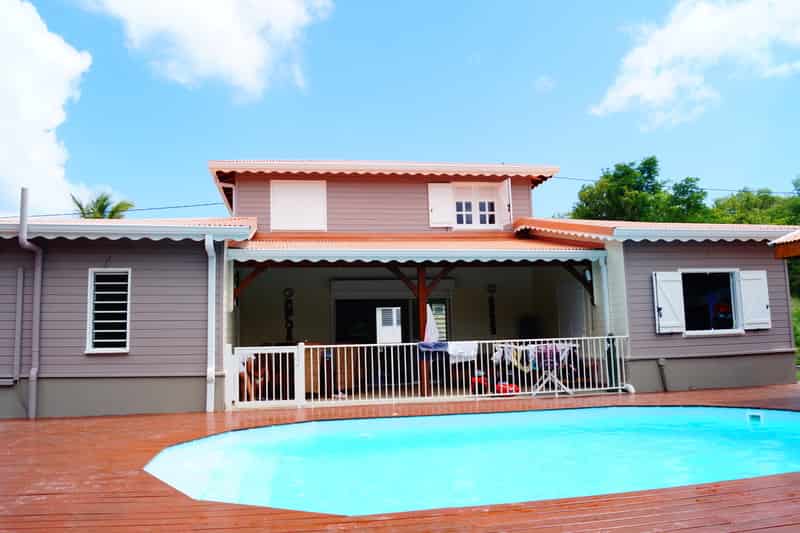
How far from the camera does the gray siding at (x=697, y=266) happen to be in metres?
10.2

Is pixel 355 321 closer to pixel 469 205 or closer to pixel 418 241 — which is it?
pixel 418 241

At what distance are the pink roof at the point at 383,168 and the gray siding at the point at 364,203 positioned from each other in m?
0.29

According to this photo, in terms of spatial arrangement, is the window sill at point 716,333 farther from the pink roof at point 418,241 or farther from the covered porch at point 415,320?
the pink roof at point 418,241

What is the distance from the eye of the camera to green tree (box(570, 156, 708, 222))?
29.0 metres

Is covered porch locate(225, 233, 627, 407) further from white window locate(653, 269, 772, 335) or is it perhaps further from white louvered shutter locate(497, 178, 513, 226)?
white window locate(653, 269, 772, 335)

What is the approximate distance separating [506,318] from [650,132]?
90.8 ft

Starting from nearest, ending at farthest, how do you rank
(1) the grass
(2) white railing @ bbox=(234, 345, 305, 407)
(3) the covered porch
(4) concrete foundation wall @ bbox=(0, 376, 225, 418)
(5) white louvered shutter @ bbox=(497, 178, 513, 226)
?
(4) concrete foundation wall @ bbox=(0, 376, 225, 418)
(2) white railing @ bbox=(234, 345, 305, 407)
(3) the covered porch
(5) white louvered shutter @ bbox=(497, 178, 513, 226)
(1) the grass

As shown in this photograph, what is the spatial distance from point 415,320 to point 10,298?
8.61m

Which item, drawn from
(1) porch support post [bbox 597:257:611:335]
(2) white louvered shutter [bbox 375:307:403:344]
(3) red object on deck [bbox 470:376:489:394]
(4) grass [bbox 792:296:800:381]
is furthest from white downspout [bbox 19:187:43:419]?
(4) grass [bbox 792:296:800:381]

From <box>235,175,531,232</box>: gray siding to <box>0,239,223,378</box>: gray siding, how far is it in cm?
408

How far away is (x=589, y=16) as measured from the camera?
22812mm

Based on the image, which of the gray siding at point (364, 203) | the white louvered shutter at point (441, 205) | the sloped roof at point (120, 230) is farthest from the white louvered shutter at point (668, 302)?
the sloped roof at point (120, 230)

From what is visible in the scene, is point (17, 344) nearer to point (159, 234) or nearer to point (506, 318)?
point (159, 234)

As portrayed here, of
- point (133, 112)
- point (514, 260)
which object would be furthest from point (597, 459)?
point (133, 112)
